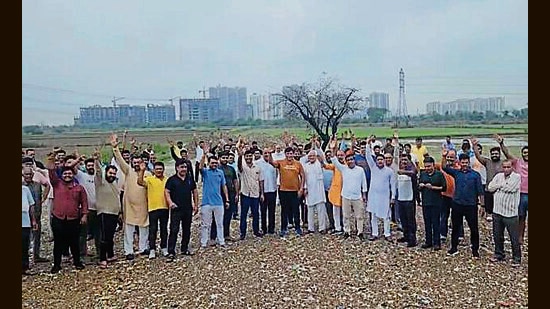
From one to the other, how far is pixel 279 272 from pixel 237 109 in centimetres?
717

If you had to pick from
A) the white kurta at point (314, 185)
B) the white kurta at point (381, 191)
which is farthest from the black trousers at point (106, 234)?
the white kurta at point (381, 191)

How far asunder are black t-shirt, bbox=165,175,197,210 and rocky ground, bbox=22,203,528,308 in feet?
1.85

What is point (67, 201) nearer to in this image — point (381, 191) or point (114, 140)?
point (114, 140)

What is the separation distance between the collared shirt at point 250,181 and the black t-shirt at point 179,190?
0.82 meters

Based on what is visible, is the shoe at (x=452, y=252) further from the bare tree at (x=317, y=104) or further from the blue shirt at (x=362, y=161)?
the bare tree at (x=317, y=104)

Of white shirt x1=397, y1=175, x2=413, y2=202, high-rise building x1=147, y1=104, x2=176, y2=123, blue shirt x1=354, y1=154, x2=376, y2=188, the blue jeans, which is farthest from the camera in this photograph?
high-rise building x1=147, y1=104, x2=176, y2=123

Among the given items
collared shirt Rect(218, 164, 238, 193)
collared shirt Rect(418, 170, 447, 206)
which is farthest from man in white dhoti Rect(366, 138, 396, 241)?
collared shirt Rect(218, 164, 238, 193)

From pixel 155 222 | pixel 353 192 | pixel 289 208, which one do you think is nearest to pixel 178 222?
pixel 155 222

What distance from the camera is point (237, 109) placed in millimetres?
11250

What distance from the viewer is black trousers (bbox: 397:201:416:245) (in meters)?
5.00

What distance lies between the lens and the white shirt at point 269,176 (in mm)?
5570

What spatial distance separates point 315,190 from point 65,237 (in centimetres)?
264

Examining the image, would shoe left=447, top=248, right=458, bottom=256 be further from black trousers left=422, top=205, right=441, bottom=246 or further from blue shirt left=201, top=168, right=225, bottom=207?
blue shirt left=201, top=168, right=225, bottom=207
